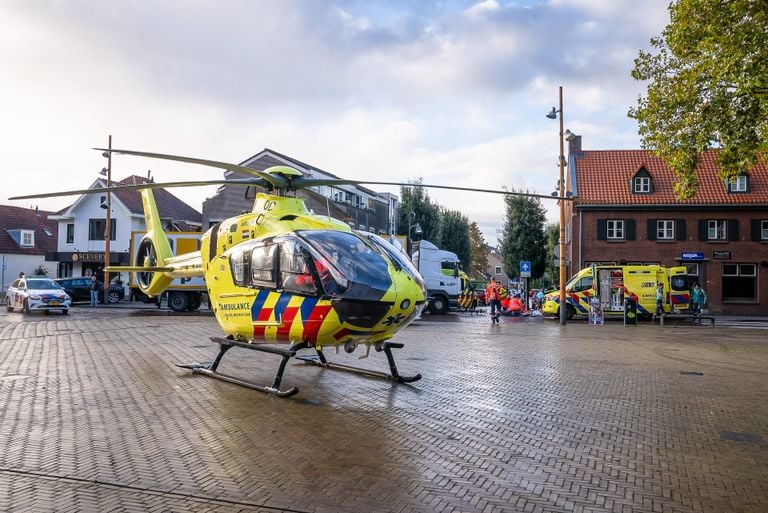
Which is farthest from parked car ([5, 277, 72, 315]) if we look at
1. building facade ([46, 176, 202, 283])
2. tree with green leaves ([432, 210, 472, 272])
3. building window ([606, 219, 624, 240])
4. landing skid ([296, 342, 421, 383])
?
tree with green leaves ([432, 210, 472, 272])

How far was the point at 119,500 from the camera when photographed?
514 cm

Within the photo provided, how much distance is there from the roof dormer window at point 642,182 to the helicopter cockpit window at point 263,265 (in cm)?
3363

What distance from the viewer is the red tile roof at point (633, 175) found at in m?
37.0

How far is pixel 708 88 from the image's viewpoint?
16750 millimetres

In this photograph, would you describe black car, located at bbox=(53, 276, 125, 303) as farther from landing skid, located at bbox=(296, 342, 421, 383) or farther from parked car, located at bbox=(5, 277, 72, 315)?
landing skid, located at bbox=(296, 342, 421, 383)

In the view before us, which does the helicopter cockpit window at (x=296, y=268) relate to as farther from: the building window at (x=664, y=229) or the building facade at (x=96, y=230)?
the building facade at (x=96, y=230)

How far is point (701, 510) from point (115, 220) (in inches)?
1766

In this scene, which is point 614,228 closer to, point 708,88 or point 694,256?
point 694,256

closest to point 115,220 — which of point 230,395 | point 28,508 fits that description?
point 230,395

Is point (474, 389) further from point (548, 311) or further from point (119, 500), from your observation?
point (548, 311)

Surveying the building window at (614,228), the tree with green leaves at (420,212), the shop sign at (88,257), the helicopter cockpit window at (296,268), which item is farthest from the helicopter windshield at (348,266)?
the tree with green leaves at (420,212)

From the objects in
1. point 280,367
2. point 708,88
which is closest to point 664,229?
point 708,88

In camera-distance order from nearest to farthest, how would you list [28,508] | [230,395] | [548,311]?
[28,508]
[230,395]
[548,311]

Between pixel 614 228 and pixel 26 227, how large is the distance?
45.7 metres
